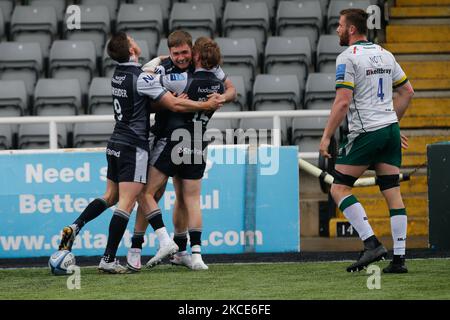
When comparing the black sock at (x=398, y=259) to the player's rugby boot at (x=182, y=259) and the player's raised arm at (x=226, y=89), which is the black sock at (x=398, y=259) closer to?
the player's rugby boot at (x=182, y=259)

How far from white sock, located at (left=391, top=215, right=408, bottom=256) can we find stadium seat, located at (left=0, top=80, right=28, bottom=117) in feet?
22.6

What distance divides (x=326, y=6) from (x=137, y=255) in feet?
25.8

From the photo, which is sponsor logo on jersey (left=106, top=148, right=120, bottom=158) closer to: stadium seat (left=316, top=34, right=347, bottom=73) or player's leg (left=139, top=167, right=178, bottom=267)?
player's leg (left=139, top=167, right=178, bottom=267)

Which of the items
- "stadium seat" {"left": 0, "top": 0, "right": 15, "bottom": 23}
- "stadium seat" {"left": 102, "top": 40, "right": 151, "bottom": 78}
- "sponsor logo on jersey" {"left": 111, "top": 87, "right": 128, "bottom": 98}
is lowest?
"sponsor logo on jersey" {"left": 111, "top": 87, "right": 128, "bottom": 98}

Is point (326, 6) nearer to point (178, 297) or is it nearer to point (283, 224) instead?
point (283, 224)

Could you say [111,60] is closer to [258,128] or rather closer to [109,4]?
[109,4]

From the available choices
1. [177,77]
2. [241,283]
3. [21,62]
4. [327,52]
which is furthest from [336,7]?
[241,283]

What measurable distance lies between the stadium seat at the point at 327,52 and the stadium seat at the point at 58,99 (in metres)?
3.13

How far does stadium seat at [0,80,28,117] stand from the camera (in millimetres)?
15516

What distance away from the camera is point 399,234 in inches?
389

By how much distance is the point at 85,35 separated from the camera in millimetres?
17094

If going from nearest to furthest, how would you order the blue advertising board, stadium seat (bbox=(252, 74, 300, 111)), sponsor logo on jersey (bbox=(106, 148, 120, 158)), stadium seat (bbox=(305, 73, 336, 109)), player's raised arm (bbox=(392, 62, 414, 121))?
player's raised arm (bbox=(392, 62, 414, 121)) → sponsor logo on jersey (bbox=(106, 148, 120, 158)) → the blue advertising board → stadium seat (bbox=(305, 73, 336, 109)) → stadium seat (bbox=(252, 74, 300, 111))

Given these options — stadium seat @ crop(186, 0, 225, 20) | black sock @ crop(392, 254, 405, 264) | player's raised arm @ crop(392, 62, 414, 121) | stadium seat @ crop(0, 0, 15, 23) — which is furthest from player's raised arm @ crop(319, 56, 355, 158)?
stadium seat @ crop(0, 0, 15, 23)
